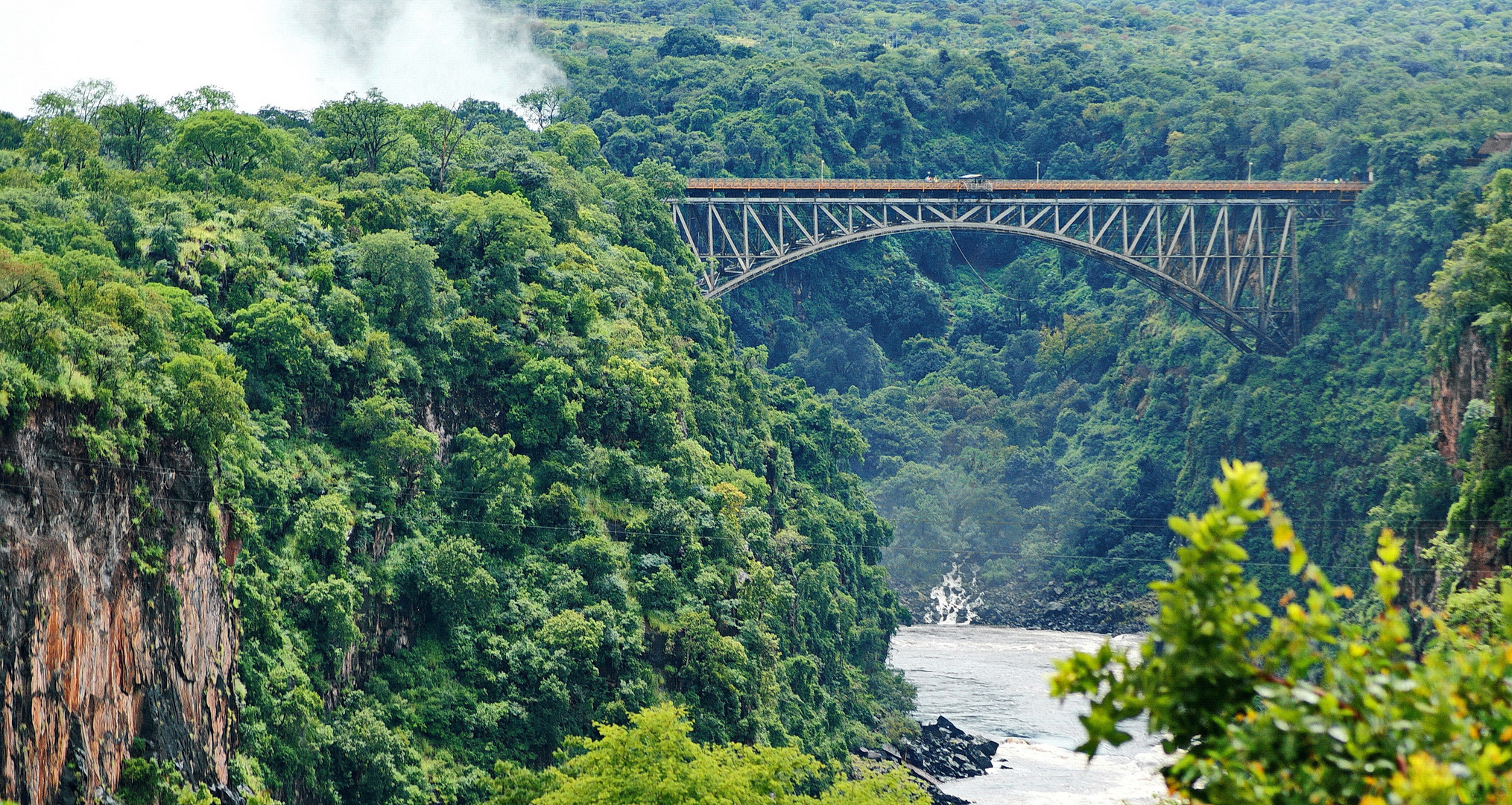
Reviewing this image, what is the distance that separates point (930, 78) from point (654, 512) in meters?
67.0

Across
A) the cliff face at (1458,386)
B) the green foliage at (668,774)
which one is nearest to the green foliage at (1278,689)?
the green foliage at (668,774)

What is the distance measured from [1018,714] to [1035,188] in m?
22.5

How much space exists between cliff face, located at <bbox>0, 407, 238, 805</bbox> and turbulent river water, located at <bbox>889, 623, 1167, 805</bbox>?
20.3m

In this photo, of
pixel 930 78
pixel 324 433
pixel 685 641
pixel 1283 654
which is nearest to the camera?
pixel 1283 654

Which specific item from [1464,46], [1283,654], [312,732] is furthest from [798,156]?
[1283,654]

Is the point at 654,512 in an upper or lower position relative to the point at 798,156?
lower

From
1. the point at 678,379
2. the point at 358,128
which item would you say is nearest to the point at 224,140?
the point at 358,128

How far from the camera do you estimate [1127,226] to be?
7925cm

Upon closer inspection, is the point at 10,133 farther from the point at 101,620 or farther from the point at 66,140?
the point at 101,620

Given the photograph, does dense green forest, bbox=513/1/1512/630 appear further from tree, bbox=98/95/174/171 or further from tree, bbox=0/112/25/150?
tree, bbox=0/112/25/150

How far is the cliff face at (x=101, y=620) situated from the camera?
2652 centimetres

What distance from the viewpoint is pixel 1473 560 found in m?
44.8

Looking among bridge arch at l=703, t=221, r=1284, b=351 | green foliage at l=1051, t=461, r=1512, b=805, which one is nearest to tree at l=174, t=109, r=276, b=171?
bridge arch at l=703, t=221, r=1284, b=351

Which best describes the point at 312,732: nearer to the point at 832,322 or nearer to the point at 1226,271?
the point at 1226,271
